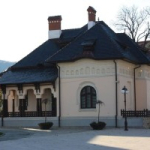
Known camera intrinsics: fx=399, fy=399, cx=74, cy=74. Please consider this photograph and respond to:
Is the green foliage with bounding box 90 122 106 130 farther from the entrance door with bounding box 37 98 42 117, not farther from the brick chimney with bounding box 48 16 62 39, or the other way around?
the brick chimney with bounding box 48 16 62 39

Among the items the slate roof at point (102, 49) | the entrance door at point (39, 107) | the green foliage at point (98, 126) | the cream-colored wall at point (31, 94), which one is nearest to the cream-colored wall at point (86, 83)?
the slate roof at point (102, 49)

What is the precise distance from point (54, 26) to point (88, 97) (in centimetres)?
1108

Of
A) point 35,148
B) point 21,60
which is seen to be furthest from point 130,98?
point 35,148

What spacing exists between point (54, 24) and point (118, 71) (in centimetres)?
1193

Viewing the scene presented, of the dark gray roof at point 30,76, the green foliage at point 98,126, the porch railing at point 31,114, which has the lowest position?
the green foliage at point 98,126

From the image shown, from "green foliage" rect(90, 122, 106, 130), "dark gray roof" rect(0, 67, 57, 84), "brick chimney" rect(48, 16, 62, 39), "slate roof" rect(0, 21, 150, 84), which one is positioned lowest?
"green foliage" rect(90, 122, 106, 130)

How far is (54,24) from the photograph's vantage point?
4134 cm

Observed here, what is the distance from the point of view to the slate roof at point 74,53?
32.7 metres

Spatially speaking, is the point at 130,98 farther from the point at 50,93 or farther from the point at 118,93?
the point at 50,93

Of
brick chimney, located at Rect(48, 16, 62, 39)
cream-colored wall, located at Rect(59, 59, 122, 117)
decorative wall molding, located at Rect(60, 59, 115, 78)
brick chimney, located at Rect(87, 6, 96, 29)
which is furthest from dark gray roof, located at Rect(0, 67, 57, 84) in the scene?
brick chimney, located at Rect(87, 6, 96, 29)

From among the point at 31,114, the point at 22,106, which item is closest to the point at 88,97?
the point at 31,114

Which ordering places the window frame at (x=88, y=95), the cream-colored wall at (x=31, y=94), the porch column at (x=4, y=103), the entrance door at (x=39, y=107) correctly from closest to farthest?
the window frame at (x=88, y=95)
the cream-colored wall at (x=31, y=94)
the entrance door at (x=39, y=107)
the porch column at (x=4, y=103)

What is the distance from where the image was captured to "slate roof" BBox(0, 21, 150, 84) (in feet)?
107

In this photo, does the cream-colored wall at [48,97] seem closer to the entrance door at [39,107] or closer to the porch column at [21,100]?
the entrance door at [39,107]
